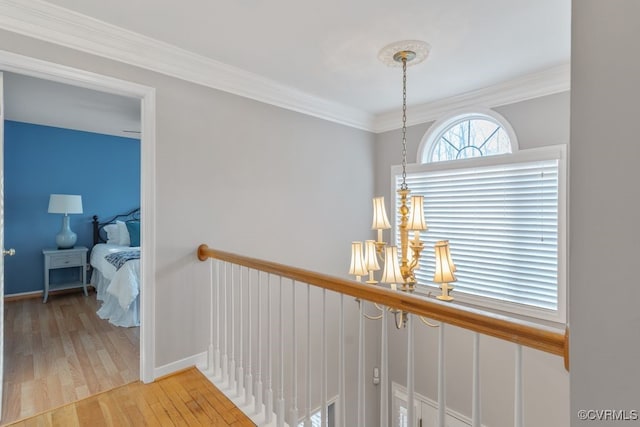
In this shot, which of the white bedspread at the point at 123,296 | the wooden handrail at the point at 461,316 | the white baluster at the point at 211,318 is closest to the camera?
the wooden handrail at the point at 461,316

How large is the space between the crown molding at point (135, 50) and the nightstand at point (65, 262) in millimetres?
3637

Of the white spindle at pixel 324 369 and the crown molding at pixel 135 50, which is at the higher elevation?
the crown molding at pixel 135 50

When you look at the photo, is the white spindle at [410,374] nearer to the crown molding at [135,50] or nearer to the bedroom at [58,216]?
the bedroom at [58,216]

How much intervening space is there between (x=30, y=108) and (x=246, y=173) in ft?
9.97

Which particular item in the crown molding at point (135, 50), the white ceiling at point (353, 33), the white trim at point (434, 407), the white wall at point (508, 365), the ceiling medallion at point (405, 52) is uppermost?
the white ceiling at point (353, 33)

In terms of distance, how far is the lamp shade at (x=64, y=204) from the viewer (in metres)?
4.27

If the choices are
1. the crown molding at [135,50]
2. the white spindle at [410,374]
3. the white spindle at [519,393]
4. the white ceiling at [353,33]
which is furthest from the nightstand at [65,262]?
the white spindle at [519,393]

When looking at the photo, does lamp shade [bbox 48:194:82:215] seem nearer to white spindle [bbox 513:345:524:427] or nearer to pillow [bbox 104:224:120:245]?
pillow [bbox 104:224:120:245]

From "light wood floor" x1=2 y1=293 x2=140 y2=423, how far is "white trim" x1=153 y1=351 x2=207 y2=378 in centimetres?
24

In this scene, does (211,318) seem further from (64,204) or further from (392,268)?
(64,204)

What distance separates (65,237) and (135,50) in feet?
12.2

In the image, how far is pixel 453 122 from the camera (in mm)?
3359

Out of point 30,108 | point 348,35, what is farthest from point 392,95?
point 30,108

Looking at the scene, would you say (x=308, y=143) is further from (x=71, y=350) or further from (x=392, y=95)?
(x=71, y=350)
